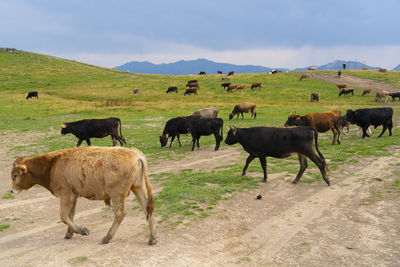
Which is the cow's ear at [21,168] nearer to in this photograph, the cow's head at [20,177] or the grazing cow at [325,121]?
the cow's head at [20,177]

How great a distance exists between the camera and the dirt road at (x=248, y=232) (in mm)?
5180

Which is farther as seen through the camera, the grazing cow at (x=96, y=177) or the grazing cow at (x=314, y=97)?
the grazing cow at (x=314, y=97)

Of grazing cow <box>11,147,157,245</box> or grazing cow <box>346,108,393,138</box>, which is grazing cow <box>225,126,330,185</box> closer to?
grazing cow <box>11,147,157,245</box>

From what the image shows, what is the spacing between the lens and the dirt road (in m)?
5.18

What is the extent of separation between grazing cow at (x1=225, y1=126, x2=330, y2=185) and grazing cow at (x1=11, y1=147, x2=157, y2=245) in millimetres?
5222

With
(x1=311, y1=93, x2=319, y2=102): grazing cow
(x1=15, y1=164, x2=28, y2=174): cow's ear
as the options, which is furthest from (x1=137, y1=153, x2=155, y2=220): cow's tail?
(x1=311, y1=93, x2=319, y2=102): grazing cow

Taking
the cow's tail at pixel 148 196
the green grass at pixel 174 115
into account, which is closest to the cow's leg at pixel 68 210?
the cow's tail at pixel 148 196

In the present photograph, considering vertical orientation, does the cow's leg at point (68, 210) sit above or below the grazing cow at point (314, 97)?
below

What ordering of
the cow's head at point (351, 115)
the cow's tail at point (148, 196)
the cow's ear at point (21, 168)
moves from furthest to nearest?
the cow's head at point (351, 115), the cow's ear at point (21, 168), the cow's tail at point (148, 196)

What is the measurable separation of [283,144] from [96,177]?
6357mm

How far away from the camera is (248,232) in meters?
6.41

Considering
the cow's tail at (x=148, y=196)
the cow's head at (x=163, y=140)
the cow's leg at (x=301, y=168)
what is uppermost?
the cow's tail at (x=148, y=196)

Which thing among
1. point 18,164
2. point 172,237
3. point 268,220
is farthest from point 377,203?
point 18,164

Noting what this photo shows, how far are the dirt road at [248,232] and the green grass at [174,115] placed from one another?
29.6 inches
